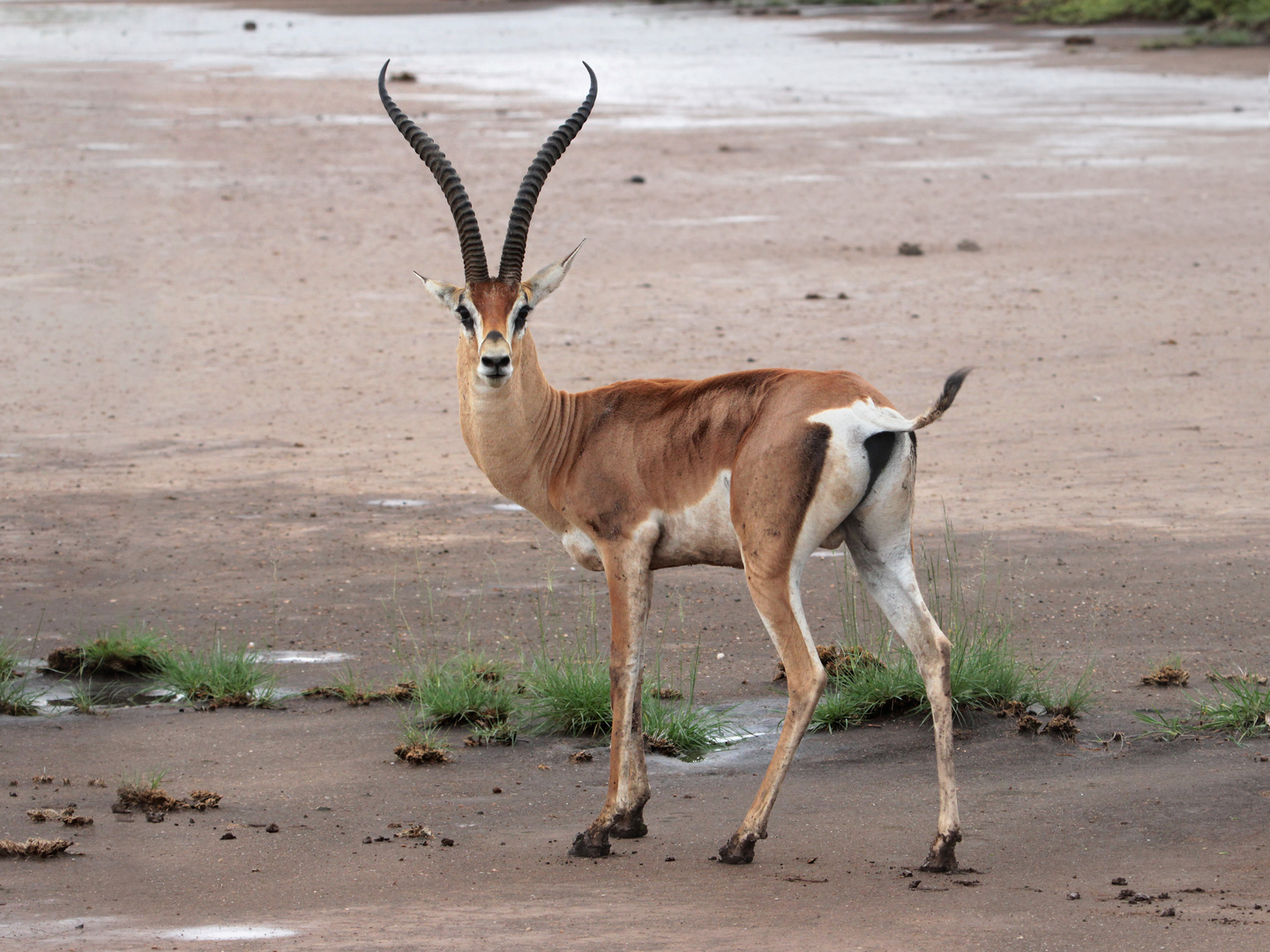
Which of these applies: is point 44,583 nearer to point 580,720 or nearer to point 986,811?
point 580,720

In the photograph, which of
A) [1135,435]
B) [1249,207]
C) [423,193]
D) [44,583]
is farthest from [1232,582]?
[423,193]

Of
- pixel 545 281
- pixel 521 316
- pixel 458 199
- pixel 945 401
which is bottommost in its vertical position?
pixel 945 401

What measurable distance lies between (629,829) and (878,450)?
167cm

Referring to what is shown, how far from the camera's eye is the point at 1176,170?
947 inches

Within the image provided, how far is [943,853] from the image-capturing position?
5727 mm

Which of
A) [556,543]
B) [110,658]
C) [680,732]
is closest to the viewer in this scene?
[680,732]

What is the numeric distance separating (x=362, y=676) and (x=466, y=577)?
155 centimetres

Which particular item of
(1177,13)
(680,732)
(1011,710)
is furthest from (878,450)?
(1177,13)

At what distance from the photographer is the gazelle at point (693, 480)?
18.9ft

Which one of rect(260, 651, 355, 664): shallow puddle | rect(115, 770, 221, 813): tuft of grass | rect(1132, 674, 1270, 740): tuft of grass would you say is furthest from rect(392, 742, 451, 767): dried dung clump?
rect(1132, 674, 1270, 740): tuft of grass

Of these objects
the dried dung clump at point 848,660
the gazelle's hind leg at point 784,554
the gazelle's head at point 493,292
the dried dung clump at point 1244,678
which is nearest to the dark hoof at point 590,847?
the gazelle's hind leg at point 784,554

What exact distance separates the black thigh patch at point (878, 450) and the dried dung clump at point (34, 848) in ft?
10.2

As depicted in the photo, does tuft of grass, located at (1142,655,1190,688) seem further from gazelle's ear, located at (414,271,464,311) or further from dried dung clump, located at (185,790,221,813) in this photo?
dried dung clump, located at (185,790,221,813)

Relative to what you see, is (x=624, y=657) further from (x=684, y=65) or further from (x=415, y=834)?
(x=684, y=65)
